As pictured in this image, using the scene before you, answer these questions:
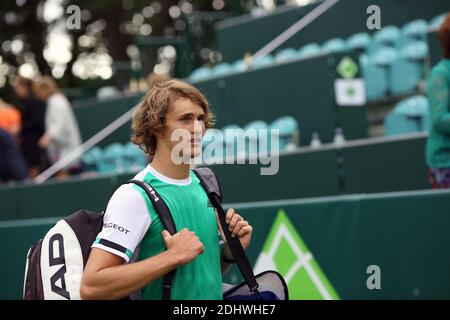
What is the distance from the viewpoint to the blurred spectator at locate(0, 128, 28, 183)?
39.8ft

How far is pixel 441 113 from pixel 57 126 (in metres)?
7.72

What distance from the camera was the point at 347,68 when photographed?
10.9m

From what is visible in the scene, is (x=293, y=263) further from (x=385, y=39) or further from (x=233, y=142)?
(x=385, y=39)

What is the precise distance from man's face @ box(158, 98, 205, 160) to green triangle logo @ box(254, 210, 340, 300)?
334 cm

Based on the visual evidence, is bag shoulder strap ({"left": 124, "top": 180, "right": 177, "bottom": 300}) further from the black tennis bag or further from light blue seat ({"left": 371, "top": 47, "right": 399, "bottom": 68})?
light blue seat ({"left": 371, "top": 47, "right": 399, "bottom": 68})

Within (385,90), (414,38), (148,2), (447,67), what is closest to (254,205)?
(447,67)

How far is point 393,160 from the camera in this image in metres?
8.44

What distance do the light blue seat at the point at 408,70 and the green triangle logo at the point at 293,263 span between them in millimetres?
4380

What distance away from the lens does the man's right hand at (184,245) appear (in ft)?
11.6

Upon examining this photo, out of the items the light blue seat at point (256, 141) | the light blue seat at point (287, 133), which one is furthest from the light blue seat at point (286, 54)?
the light blue seat at point (256, 141)

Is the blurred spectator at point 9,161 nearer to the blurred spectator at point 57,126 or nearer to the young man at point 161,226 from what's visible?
the blurred spectator at point 57,126

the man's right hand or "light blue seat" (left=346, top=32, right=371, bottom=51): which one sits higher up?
"light blue seat" (left=346, top=32, right=371, bottom=51)

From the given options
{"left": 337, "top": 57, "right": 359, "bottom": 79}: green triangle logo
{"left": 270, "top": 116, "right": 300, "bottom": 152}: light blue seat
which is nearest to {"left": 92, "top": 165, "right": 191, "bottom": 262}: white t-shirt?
{"left": 270, "top": 116, "right": 300, "bottom": 152}: light blue seat
